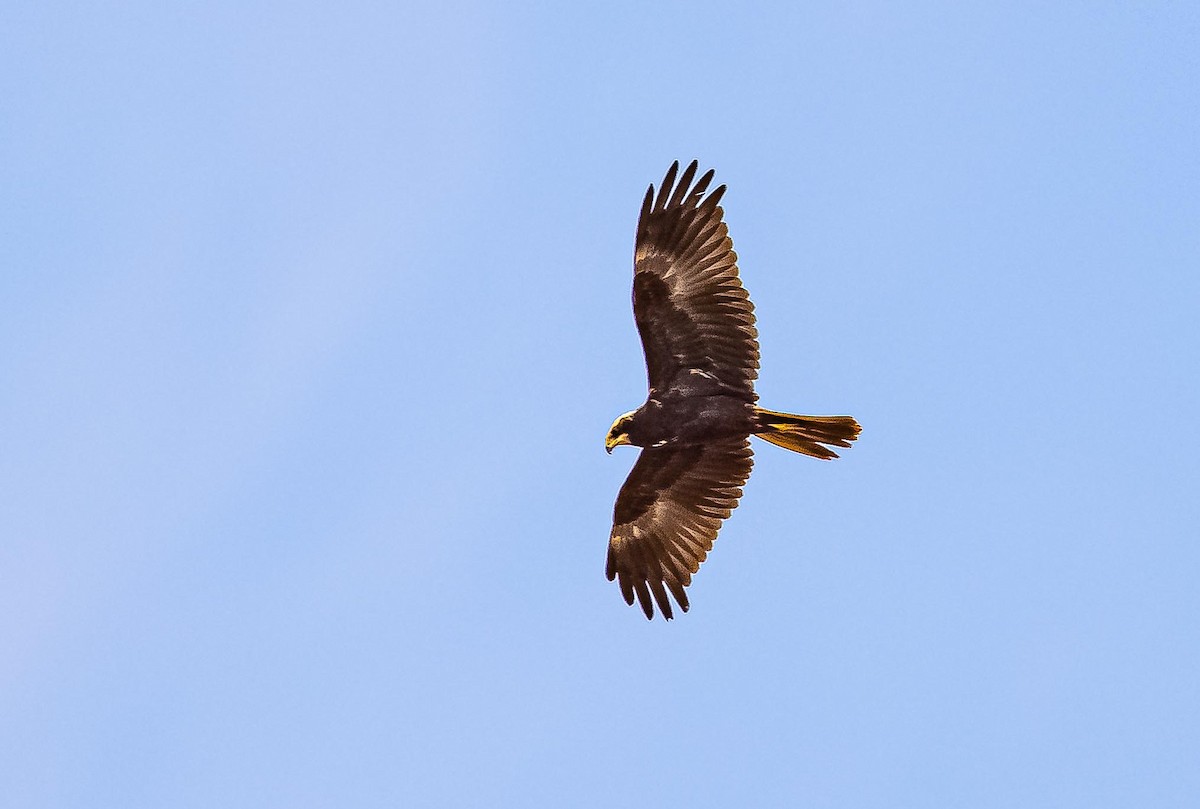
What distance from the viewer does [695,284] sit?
1141 centimetres

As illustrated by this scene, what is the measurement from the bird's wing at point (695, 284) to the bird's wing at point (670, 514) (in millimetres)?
964

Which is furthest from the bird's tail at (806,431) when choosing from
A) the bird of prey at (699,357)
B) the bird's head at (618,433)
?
the bird's head at (618,433)

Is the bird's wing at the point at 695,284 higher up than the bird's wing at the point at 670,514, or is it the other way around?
the bird's wing at the point at 695,284

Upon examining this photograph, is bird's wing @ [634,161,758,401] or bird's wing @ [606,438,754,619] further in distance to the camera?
bird's wing @ [606,438,754,619]

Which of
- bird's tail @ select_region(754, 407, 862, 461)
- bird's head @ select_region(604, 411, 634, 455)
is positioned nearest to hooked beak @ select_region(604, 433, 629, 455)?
bird's head @ select_region(604, 411, 634, 455)

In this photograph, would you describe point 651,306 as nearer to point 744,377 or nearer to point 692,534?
point 744,377

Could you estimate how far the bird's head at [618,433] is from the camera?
1190cm

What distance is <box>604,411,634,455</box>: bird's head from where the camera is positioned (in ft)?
39.0

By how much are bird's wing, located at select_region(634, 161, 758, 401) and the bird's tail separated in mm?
327

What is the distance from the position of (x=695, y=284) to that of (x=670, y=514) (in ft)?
7.45

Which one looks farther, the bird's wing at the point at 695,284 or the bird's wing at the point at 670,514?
the bird's wing at the point at 670,514

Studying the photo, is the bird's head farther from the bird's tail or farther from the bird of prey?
the bird's tail

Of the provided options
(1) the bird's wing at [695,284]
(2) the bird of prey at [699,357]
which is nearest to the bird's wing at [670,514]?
(2) the bird of prey at [699,357]

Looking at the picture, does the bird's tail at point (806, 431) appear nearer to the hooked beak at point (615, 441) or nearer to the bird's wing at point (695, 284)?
the bird's wing at point (695, 284)
